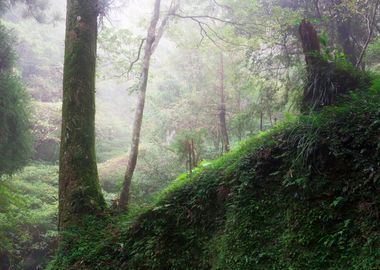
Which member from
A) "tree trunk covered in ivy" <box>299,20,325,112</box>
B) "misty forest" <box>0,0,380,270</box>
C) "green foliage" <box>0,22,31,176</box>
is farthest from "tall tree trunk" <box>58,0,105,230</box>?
"green foliage" <box>0,22,31,176</box>

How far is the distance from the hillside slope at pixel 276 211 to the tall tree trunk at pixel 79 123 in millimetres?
749

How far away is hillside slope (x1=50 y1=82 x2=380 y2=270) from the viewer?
2809mm

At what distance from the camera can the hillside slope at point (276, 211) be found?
9.21 ft

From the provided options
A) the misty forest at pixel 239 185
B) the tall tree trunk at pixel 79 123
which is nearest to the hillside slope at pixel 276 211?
the misty forest at pixel 239 185

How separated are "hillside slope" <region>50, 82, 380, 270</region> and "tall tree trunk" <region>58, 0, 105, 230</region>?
2.46ft

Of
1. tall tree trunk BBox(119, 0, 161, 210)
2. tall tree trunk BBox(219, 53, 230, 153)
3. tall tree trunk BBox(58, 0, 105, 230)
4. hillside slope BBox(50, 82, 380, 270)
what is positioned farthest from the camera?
tall tree trunk BBox(219, 53, 230, 153)

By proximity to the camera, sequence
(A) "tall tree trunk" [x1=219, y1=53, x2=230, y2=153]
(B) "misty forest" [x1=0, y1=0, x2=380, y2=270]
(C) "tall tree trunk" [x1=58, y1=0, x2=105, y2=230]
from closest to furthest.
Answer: (B) "misty forest" [x1=0, y1=0, x2=380, y2=270] < (C) "tall tree trunk" [x1=58, y1=0, x2=105, y2=230] < (A) "tall tree trunk" [x1=219, y1=53, x2=230, y2=153]

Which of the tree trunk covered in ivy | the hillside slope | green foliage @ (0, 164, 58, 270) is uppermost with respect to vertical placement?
the tree trunk covered in ivy

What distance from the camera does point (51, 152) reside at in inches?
754

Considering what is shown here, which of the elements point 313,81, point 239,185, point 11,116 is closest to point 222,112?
point 11,116

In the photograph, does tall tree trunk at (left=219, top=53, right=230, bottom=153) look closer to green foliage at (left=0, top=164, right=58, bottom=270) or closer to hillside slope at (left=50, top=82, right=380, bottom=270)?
green foliage at (left=0, top=164, right=58, bottom=270)

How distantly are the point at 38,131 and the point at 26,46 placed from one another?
595 inches

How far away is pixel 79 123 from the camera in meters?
5.55

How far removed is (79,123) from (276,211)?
350 centimetres
